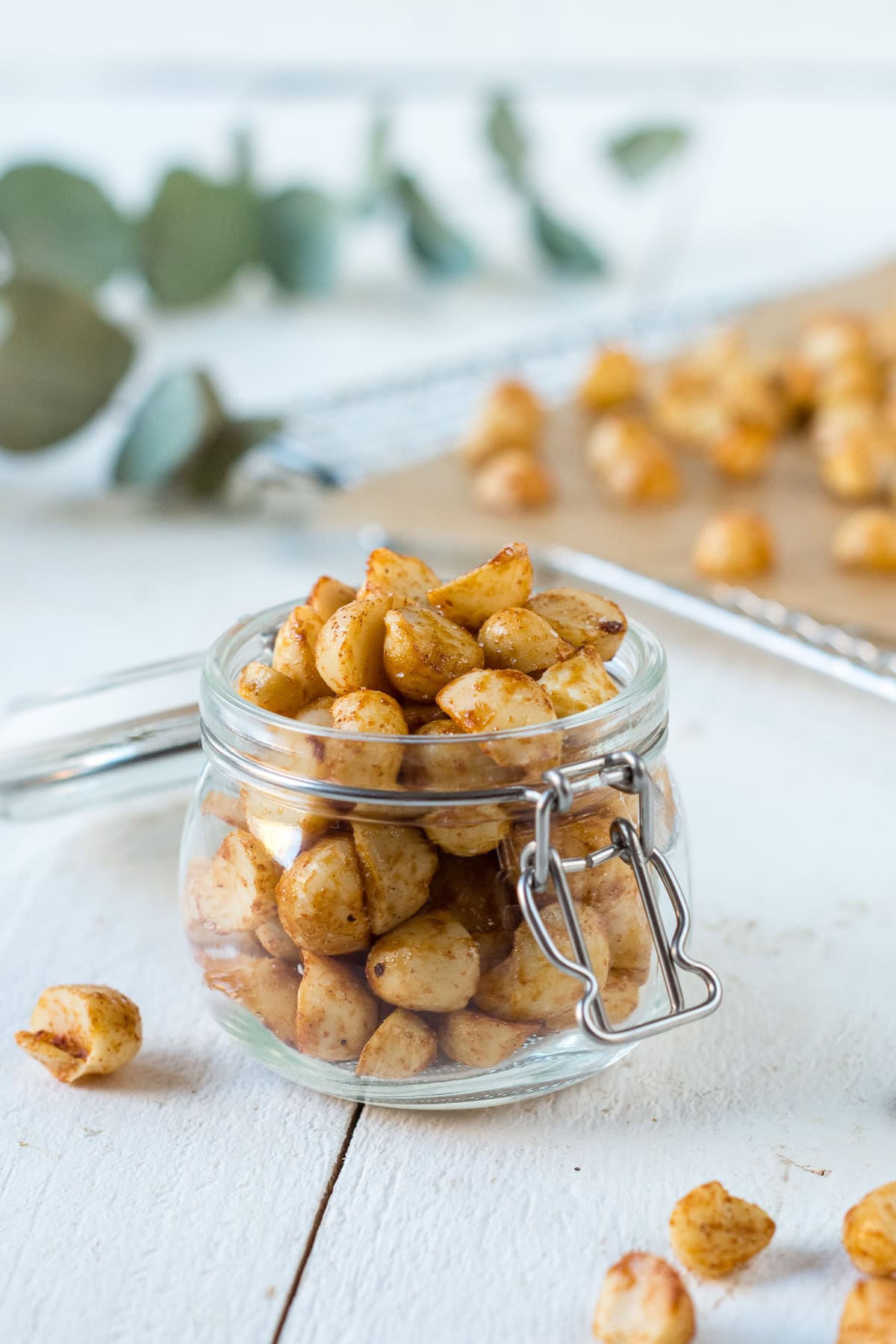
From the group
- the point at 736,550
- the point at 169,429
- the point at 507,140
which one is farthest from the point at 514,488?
the point at 507,140

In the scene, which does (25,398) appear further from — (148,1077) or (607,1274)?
(607,1274)

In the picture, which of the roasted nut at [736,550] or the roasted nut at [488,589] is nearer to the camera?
the roasted nut at [488,589]

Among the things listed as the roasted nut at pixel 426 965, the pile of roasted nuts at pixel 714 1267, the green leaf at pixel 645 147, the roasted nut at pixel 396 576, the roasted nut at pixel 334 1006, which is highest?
the roasted nut at pixel 396 576

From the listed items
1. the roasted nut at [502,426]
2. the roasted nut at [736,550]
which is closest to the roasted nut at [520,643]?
the roasted nut at [736,550]

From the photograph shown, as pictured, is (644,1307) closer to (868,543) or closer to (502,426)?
(868,543)

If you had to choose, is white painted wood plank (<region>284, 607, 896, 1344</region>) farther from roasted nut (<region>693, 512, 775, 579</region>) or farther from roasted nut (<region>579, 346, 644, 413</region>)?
roasted nut (<region>579, 346, 644, 413</region>)

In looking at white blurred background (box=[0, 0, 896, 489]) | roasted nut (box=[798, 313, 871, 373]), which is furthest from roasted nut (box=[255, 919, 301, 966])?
white blurred background (box=[0, 0, 896, 489])

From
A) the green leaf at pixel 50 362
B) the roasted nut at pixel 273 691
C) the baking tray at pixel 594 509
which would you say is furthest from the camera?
the green leaf at pixel 50 362

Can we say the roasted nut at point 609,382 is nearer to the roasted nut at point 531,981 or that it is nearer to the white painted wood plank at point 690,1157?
the white painted wood plank at point 690,1157
